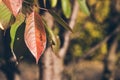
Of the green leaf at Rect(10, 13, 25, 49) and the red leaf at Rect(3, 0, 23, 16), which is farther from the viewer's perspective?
the green leaf at Rect(10, 13, 25, 49)

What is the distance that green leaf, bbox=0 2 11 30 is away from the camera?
2.95 ft

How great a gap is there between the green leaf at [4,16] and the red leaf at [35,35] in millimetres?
59

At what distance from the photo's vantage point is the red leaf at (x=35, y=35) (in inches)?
33.7

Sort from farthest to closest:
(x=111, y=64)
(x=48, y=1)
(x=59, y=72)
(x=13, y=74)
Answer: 1. (x=111, y=64)
2. (x=13, y=74)
3. (x=59, y=72)
4. (x=48, y=1)

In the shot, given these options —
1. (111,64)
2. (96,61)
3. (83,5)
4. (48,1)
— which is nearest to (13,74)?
(48,1)

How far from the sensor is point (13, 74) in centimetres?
248

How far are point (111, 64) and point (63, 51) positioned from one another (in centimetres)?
311

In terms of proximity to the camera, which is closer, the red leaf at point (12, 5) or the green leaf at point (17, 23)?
the red leaf at point (12, 5)

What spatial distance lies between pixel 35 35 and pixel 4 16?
10 centimetres

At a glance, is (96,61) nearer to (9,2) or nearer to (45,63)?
(45,63)

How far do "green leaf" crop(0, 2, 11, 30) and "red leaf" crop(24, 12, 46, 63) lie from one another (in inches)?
2.3

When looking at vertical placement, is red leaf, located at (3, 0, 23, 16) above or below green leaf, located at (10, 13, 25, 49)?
above

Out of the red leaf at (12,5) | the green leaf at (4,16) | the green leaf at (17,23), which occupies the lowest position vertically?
the green leaf at (17,23)

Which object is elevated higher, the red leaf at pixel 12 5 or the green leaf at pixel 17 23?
the red leaf at pixel 12 5
